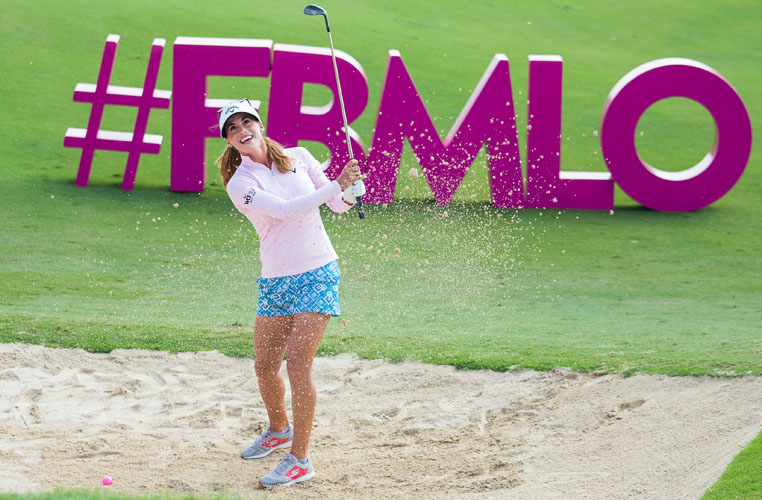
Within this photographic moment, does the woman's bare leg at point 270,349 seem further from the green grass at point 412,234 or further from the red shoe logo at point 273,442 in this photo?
the green grass at point 412,234

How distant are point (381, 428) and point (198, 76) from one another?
788 cm

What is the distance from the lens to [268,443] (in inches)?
211

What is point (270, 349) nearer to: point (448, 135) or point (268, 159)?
point (268, 159)

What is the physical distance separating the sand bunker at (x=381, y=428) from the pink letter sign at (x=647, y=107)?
6.77 meters

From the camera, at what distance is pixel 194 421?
585 centimetres

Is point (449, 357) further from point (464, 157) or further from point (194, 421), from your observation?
point (464, 157)

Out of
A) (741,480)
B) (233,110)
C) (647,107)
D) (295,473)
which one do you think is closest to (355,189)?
(233,110)

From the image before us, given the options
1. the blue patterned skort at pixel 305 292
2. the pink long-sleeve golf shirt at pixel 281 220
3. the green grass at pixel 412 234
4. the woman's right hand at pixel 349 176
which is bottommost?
the green grass at pixel 412 234

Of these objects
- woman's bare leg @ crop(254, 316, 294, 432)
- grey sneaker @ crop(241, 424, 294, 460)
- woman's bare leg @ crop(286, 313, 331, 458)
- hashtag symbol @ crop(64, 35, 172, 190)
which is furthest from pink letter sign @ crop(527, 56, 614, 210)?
woman's bare leg @ crop(286, 313, 331, 458)

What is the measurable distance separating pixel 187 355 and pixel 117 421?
118cm

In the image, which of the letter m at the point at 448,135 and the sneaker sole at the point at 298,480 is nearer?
the sneaker sole at the point at 298,480

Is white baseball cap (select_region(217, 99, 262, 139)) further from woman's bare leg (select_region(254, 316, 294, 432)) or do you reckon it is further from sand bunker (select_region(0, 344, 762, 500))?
sand bunker (select_region(0, 344, 762, 500))

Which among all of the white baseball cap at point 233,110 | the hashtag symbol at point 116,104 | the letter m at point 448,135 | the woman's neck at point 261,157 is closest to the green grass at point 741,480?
the woman's neck at point 261,157

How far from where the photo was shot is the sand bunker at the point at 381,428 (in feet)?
16.1
